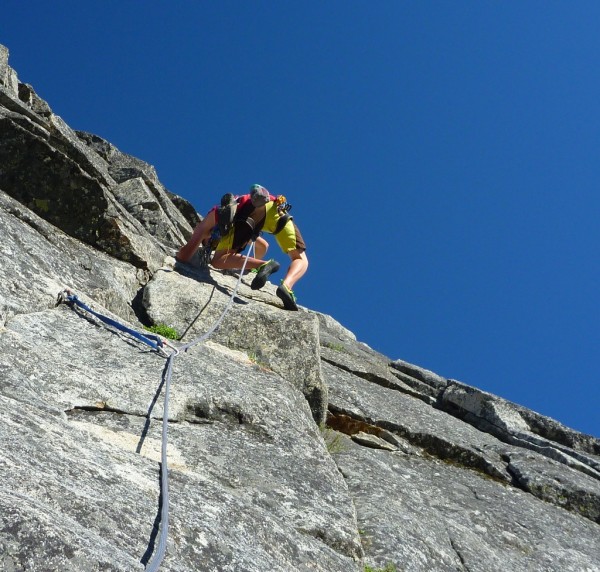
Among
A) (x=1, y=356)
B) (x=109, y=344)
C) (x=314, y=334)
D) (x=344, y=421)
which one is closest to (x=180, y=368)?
(x=109, y=344)

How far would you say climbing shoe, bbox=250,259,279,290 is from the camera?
11.7 m

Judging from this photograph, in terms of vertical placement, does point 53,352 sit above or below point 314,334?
below

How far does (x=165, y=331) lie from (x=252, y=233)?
3.93 metres

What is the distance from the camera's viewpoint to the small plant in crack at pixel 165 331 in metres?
9.02

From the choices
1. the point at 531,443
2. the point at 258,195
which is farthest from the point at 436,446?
the point at 258,195

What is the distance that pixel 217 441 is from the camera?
245 inches

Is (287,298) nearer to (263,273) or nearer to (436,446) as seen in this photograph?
(263,273)

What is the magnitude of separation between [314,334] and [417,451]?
8.42 feet

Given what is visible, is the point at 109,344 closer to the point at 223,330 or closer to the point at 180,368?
the point at 180,368

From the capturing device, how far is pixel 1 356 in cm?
556

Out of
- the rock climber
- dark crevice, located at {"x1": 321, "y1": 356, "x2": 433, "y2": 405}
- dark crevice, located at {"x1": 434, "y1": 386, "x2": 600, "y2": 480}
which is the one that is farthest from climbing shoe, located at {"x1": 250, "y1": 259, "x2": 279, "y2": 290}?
dark crevice, located at {"x1": 434, "y1": 386, "x2": 600, "y2": 480}

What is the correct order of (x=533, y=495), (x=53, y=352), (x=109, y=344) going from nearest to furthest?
1. (x=53, y=352)
2. (x=109, y=344)
3. (x=533, y=495)

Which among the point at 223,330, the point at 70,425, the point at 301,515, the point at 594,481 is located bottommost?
the point at 70,425

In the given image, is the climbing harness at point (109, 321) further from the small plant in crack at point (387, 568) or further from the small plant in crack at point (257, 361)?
the small plant in crack at point (387, 568)
